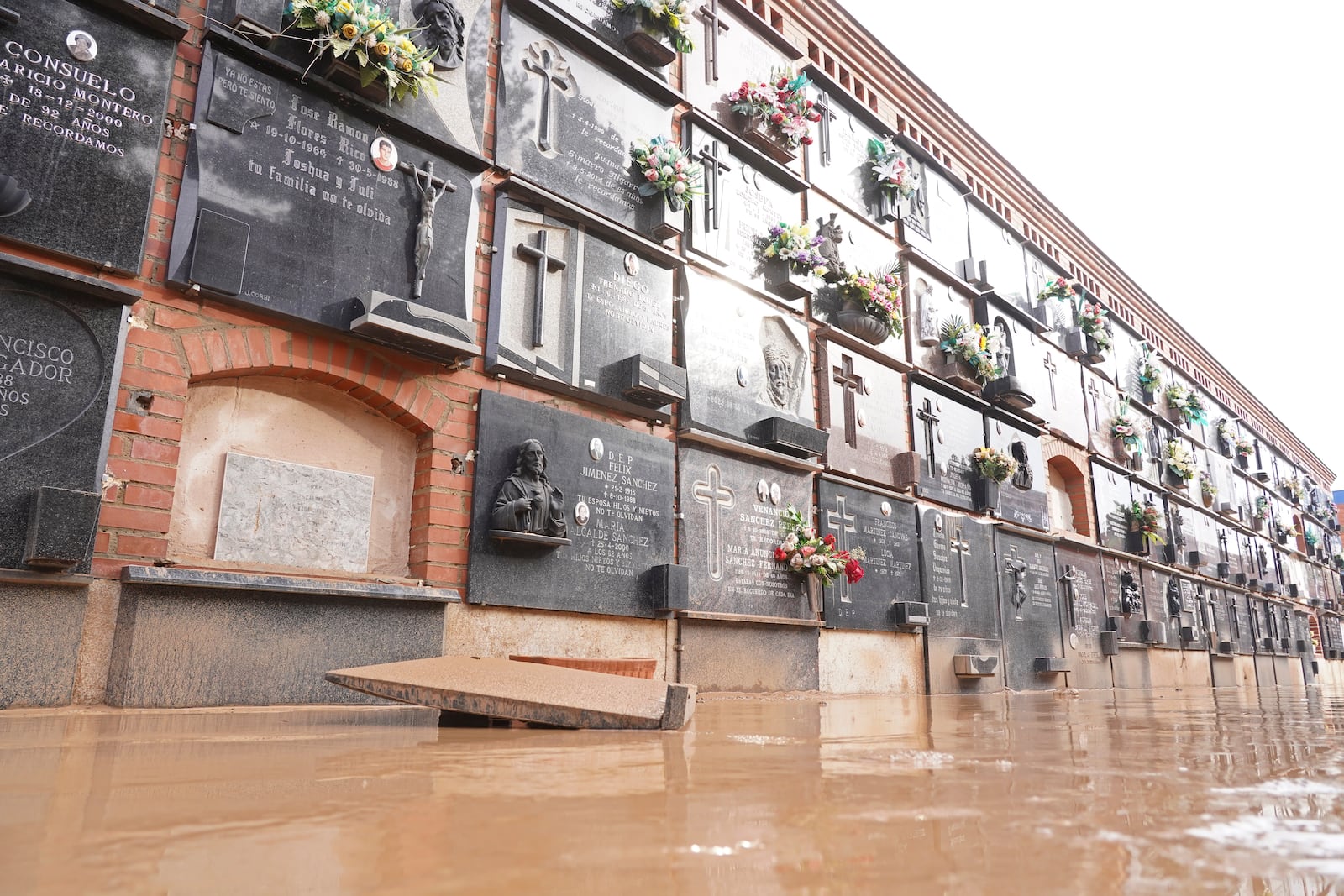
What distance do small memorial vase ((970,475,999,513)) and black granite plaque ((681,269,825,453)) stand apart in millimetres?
2903

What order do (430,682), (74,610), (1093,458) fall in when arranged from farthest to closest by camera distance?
(1093,458) → (74,610) → (430,682)

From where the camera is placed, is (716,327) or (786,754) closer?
(786,754)

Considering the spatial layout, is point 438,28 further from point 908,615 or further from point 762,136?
point 908,615

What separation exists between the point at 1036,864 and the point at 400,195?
15.8 feet

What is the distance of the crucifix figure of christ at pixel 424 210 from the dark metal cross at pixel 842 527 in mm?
3988

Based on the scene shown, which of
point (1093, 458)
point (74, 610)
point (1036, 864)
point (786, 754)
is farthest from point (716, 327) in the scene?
point (1093, 458)

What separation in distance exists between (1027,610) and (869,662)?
336cm

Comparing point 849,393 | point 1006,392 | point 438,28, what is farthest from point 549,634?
point 1006,392

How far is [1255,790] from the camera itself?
1296 millimetres

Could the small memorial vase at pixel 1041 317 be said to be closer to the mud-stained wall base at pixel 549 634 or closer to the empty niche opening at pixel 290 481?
the mud-stained wall base at pixel 549 634

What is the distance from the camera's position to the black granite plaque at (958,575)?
8398mm

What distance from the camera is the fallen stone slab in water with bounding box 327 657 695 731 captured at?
2.29 metres

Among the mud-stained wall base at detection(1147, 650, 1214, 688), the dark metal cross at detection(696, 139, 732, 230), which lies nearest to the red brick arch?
the dark metal cross at detection(696, 139, 732, 230)

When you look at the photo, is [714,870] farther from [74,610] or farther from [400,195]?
[400,195]
